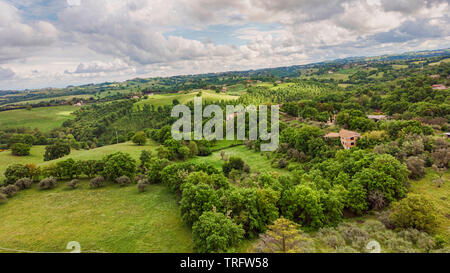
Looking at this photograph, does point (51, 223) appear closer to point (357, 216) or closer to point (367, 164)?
point (357, 216)

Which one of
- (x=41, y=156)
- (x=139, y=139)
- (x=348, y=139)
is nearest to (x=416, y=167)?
(x=348, y=139)

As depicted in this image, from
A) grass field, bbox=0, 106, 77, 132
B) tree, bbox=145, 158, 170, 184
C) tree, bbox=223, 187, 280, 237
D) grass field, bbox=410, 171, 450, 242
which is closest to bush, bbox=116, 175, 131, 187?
tree, bbox=145, 158, 170, 184

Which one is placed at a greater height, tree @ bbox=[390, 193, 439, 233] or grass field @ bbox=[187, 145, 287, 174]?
tree @ bbox=[390, 193, 439, 233]

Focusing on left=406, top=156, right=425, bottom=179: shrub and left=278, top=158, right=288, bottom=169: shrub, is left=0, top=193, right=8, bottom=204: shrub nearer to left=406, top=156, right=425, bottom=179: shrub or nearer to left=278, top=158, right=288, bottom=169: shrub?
left=278, top=158, right=288, bottom=169: shrub

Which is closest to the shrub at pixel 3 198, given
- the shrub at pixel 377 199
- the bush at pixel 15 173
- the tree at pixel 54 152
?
the bush at pixel 15 173

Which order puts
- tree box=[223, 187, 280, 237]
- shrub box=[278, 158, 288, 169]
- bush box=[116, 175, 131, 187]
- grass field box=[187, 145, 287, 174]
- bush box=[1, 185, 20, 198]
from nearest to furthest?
tree box=[223, 187, 280, 237], bush box=[1, 185, 20, 198], bush box=[116, 175, 131, 187], shrub box=[278, 158, 288, 169], grass field box=[187, 145, 287, 174]

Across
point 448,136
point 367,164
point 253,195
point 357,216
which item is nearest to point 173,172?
point 253,195

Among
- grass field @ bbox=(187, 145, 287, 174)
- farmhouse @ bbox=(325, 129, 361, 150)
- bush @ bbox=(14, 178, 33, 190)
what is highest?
farmhouse @ bbox=(325, 129, 361, 150)
